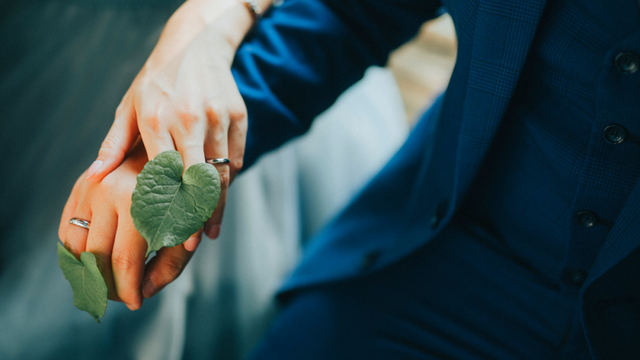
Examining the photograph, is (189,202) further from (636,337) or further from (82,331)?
(636,337)

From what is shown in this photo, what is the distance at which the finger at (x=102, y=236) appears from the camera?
1.12 ft

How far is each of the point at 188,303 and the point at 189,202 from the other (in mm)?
231

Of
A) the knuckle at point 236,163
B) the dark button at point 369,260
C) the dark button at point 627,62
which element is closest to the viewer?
the dark button at point 627,62

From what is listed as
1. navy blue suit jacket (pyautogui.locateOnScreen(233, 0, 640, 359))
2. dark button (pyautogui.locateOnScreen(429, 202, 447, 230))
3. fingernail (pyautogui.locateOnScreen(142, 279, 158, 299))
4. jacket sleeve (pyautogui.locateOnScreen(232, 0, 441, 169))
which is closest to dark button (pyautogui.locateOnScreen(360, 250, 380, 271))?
navy blue suit jacket (pyautogui.locateOnScreen(233, 0, 640, 359))

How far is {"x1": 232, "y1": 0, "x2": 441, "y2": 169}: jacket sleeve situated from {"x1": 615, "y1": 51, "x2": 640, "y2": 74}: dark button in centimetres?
27

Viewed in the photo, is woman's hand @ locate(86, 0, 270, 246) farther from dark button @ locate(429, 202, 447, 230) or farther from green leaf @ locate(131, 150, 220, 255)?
dark button @ locate(429, 202, 447, 230)

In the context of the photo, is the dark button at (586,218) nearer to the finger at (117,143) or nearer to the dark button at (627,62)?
the dark button at (627,62)

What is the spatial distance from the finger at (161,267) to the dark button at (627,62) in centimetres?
41

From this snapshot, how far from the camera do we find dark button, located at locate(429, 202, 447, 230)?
0.52 metres

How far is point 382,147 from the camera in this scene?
1052 millimetres

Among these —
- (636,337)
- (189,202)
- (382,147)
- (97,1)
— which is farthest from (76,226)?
(382,147)

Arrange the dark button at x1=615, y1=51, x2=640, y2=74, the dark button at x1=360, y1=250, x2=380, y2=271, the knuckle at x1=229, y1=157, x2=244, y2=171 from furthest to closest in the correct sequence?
the dark button at x1=360, y1=250, x2=380, y2=271 → the knuckle at x1=229, y1=157, x2=244, y2=171 → the dark button at x1=615, y1=51, x2=640, y2=74

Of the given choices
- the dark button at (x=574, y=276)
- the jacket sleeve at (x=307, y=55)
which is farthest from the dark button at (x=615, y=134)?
the jacket sleeve at (x=307, y=55)

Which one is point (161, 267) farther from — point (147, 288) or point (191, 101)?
point (191, 101)
